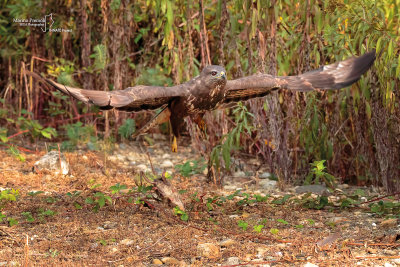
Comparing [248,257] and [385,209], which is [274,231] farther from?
[385,209]

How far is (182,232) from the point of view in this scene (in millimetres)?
4312

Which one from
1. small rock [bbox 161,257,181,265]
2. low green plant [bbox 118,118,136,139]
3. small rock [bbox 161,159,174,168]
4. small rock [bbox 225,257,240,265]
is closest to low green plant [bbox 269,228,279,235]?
small rock [bbox 225,257,240,265]

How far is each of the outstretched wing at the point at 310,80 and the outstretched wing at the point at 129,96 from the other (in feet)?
1.93

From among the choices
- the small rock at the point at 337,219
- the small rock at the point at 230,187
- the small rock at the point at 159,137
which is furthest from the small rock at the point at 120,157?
the small rock at the point at 337,219

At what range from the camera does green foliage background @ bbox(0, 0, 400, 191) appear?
18.2 ft

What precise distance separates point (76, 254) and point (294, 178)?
3.37 metres

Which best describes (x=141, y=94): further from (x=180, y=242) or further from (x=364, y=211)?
(x=364, y=211)

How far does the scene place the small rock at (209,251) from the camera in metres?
3.81

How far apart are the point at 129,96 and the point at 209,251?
133 centimetres

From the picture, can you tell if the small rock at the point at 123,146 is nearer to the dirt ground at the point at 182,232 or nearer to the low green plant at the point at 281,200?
the dirt ground at the point at 182,232

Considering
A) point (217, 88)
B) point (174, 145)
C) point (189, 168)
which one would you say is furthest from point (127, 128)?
point (217, 88)

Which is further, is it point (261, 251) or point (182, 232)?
point (182, 232)

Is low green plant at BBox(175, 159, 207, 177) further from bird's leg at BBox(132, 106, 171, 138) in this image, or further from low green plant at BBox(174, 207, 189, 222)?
low green plant at BBox(174, 207, 189, 222)

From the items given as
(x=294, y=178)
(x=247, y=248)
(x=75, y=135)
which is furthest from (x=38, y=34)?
(x=247, y=248)
